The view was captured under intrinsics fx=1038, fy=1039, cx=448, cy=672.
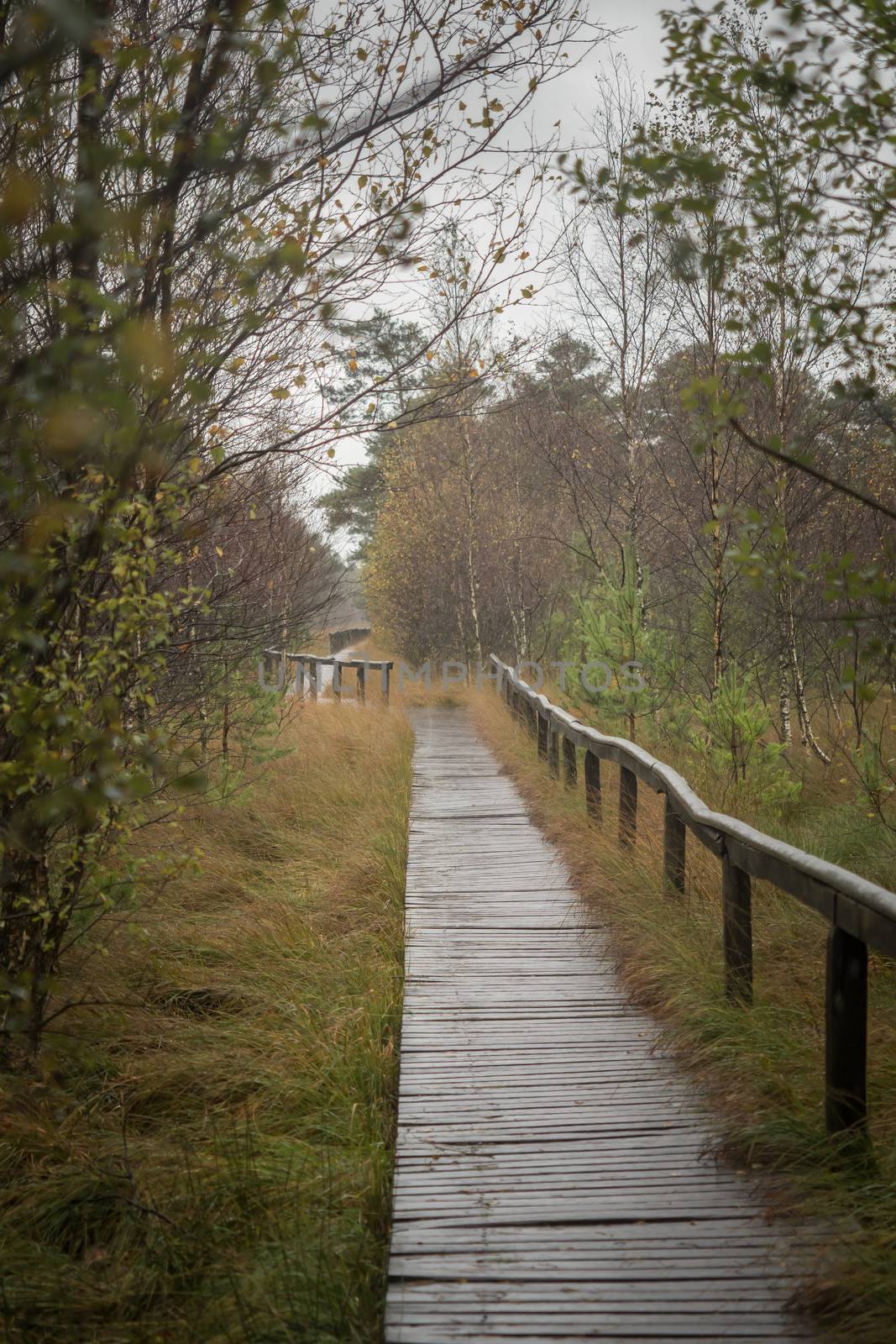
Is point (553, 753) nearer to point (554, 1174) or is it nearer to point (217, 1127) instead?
point (217, 1127)

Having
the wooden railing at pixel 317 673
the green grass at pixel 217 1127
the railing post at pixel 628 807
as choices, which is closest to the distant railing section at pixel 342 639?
the wooden railing at pixel 317 673

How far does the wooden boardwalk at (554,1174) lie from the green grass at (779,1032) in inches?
4.9

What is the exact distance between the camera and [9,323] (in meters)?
1.83

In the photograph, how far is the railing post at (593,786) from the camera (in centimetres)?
779

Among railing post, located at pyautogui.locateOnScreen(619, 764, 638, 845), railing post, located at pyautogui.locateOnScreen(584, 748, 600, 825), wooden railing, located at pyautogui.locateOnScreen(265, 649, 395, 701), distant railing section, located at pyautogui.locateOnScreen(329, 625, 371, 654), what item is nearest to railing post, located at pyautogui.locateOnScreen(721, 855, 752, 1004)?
railing post, located at pyautogui.locateOnScreen(619, 764, 638, 845)

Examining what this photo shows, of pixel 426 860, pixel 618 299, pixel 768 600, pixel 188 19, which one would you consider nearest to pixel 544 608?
pixel 768 600

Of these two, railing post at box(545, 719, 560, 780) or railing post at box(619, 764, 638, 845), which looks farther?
railing post at box(545, 719, 560, 780)

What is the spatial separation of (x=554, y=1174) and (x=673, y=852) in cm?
257

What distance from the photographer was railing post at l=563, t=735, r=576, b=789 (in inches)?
373

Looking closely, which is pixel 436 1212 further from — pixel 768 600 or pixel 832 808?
pixel 768 600

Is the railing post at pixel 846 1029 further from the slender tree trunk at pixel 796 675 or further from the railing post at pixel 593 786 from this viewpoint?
the slender tree trunk at pixel 796 675

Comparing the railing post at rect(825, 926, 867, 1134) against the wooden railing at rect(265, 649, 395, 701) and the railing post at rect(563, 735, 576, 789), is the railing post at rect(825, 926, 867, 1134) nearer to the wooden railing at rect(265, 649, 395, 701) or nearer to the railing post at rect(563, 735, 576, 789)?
the railing post at rect(563, 735, 576, 789)

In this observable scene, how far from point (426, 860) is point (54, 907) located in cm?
397

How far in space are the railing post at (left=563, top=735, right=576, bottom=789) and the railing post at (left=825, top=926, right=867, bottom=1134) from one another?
6204 millimetres
